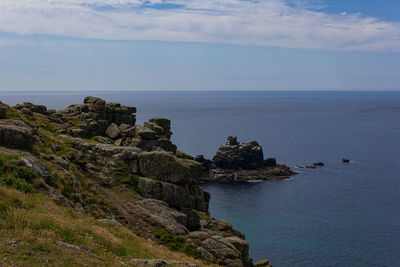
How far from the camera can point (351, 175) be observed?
126m

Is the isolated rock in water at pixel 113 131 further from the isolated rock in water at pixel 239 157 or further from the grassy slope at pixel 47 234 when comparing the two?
the isolated rock in water at pixel 239 157

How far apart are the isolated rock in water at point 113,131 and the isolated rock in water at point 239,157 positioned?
266 ft

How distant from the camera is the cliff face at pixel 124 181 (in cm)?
2709

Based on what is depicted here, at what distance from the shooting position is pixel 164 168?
3850cm

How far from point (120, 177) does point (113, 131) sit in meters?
18.4

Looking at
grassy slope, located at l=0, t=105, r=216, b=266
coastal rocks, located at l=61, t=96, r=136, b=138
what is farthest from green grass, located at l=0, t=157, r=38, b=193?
coastal rocks, located at l=61, t=96, r=136, b=138

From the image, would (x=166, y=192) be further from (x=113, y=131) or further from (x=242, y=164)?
(x=242, y=164)

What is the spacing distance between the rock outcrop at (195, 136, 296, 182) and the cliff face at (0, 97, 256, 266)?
7843cm

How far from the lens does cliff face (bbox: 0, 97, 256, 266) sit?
2709cm

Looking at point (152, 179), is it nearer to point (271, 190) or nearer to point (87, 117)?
point (87, 117)

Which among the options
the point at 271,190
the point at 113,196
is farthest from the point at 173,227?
the point at 271,190

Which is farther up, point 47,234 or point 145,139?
point 145,139

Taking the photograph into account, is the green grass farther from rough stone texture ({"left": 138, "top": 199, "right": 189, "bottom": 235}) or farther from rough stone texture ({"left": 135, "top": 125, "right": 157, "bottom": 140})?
rough stone texture ({"left": 135, "top": 125, "right": 157, "bottom": 140})

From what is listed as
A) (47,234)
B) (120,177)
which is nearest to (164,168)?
(120,177)
